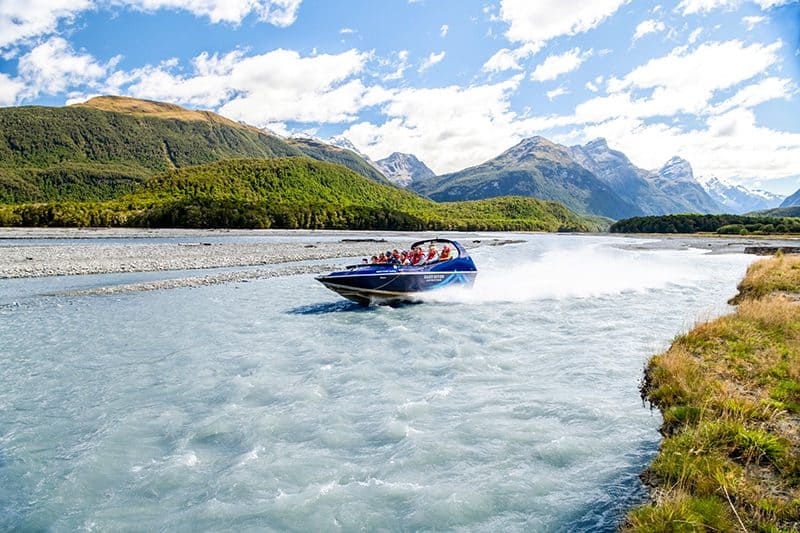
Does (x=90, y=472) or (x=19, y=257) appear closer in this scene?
(x=90, y=472)

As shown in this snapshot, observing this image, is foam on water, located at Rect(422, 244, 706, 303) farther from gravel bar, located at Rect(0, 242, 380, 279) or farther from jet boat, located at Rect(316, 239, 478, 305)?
gravel bar, located at Rect(0, 242, 380, 279)

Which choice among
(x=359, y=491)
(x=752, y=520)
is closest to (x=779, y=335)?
(x=752, y=520)

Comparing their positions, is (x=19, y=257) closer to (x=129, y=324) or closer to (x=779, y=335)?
(x=129, y=324)

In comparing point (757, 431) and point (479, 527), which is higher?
point (757, 431)

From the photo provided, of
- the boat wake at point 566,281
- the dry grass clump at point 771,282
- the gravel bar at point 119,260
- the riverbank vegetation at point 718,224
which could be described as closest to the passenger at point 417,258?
the boat wake at point 566,281

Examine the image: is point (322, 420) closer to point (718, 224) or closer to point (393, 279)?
point (393, 279)

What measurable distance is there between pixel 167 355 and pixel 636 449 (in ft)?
48.3

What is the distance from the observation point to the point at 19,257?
47.2 m

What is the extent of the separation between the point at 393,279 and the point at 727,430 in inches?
742

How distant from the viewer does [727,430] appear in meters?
7.85

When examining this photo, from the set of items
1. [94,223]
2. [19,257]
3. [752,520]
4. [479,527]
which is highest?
[94,223]

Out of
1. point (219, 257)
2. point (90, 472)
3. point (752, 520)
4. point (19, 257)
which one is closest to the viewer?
point (752, 520)

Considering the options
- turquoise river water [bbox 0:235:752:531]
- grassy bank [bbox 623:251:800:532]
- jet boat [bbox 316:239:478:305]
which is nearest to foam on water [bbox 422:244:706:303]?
jet boat [bbox 316:239:478:305]

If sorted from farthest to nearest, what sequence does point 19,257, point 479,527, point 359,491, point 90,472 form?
point 19,257
point 90,472
point 359,491
point 479,527
